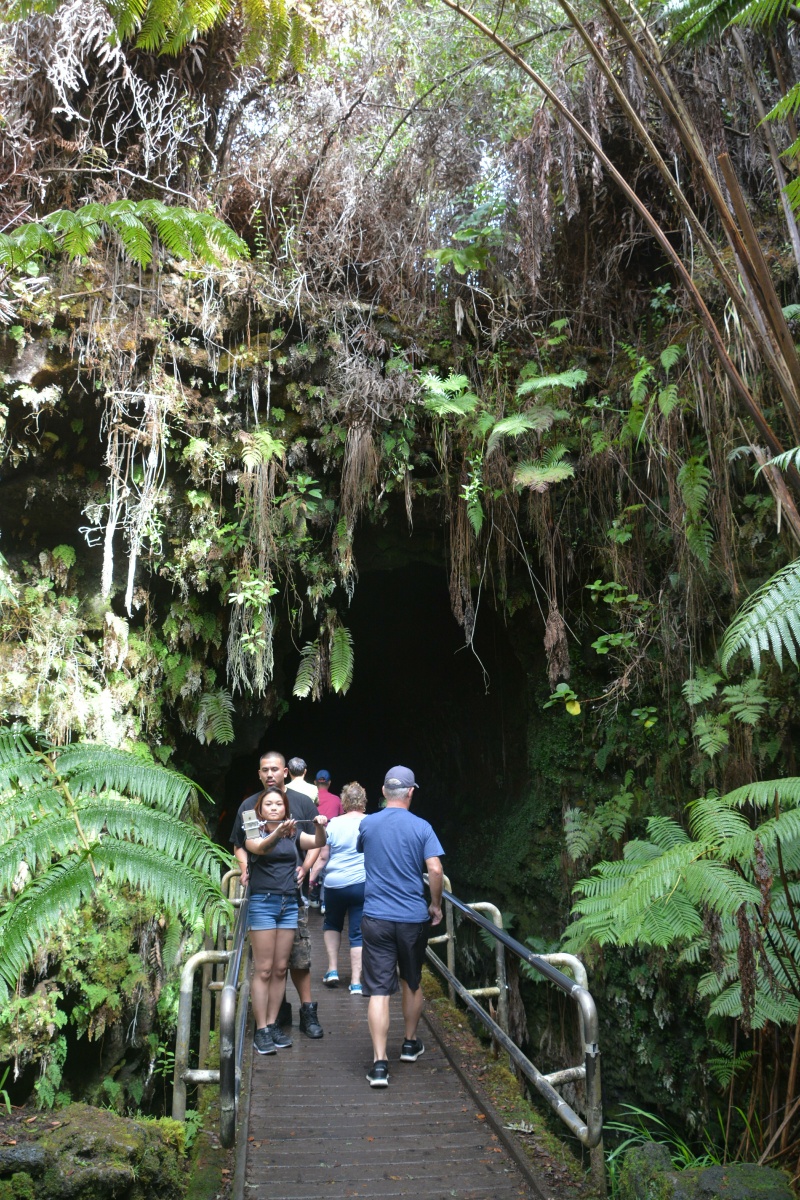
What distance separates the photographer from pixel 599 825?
21.8ft

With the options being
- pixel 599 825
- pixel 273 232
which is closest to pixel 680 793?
pixel 599 825

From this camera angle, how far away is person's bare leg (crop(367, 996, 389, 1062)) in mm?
4484

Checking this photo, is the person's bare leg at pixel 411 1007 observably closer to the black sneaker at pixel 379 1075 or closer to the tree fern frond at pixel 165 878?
the black sneaker at pixel 379 1075

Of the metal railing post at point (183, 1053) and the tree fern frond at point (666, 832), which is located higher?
the tree fern frond at point (666, 832)

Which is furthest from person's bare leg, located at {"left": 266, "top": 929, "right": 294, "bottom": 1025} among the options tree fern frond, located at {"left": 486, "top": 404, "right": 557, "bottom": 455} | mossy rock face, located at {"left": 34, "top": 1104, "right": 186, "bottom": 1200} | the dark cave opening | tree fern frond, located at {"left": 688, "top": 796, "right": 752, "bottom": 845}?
the dark cave opening

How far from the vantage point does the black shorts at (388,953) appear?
4.48m

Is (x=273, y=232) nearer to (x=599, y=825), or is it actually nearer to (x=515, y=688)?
(x=515, y=688)

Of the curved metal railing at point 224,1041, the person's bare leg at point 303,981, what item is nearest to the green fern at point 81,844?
the curved metal railing at point 224,1041

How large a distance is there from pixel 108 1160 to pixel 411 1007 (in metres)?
2.12

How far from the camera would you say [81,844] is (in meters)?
1.87

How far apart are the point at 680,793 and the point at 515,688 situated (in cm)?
324

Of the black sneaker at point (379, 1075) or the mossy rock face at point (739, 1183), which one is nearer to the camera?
the mossy rock face at point (739, 1183)

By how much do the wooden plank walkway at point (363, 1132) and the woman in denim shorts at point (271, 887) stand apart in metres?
0.63

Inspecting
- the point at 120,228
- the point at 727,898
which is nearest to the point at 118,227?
the point at 120,228
